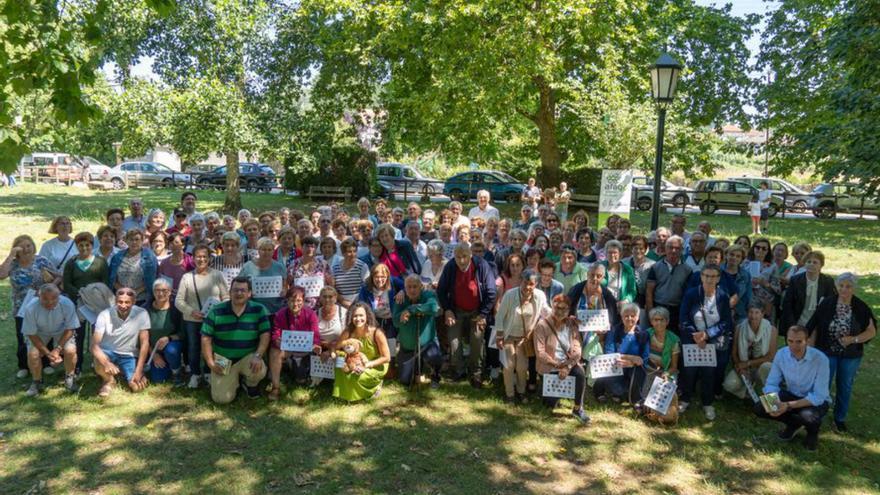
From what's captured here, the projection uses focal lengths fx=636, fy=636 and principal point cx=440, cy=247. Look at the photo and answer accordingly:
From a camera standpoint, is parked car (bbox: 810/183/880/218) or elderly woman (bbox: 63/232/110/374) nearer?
elderly woman (bbox: 63/232/110/374)

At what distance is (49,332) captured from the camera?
21.2 ft

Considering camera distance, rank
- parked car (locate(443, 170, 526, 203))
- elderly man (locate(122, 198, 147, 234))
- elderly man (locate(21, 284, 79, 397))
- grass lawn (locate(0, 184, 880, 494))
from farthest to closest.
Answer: parked car (locate(443, 170, 526, 203)) < elderly man (locate(122, 198, 147, 234)) < elderly man (locate(21, 284, 79, 397)) < grass lawn (locate(0, 184, 880, 494))

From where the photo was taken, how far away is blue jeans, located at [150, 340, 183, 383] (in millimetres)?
6633

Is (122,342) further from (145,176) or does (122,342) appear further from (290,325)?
(145,176)

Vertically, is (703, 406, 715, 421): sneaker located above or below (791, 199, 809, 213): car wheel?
below

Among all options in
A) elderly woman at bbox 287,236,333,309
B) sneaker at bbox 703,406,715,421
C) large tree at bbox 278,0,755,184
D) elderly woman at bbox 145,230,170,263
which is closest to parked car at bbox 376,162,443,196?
large tree at bbox 278,0,755,184

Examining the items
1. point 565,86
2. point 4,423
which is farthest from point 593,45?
point 4,423

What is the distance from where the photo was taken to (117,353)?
6.40m

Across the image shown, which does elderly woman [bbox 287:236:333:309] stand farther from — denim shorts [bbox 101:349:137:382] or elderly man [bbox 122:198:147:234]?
elderly man [bbox 122:198:147:234]

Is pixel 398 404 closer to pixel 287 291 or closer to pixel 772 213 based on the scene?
pixel 287 291

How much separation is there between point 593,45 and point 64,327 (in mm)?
15230

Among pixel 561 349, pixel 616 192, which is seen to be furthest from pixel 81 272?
pixel 616 192

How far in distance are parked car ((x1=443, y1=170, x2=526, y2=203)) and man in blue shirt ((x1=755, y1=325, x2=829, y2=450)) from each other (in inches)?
859

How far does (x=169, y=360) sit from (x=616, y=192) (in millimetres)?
8583
